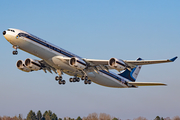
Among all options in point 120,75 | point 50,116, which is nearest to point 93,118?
point 120,75

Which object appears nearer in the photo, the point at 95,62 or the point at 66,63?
the point at 66,63

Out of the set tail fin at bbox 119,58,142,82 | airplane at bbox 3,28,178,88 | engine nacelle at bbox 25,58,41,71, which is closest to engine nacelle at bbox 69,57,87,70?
airplane at bbox 3,28,178,88

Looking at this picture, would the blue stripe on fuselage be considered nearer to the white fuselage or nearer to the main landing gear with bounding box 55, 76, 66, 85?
the white fuselage

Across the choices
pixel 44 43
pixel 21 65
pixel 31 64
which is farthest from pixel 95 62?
pixel 21 65

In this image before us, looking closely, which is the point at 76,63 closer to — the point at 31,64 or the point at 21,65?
the point at 31,64

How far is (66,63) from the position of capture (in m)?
45.1

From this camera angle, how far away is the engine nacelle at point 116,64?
42438 mm

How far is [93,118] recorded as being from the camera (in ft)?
206

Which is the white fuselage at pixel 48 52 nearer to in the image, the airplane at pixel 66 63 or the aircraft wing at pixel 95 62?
the airplane at pixel 66 63

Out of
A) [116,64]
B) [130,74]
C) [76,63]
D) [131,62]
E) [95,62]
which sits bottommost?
[116,64]

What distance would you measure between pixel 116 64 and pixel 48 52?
10686 millimetres

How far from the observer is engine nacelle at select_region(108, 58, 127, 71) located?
42438 millimetres

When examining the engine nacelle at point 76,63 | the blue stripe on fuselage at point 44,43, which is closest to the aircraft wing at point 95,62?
the engine nacelle at point 76,63

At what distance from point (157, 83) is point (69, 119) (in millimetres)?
33477
